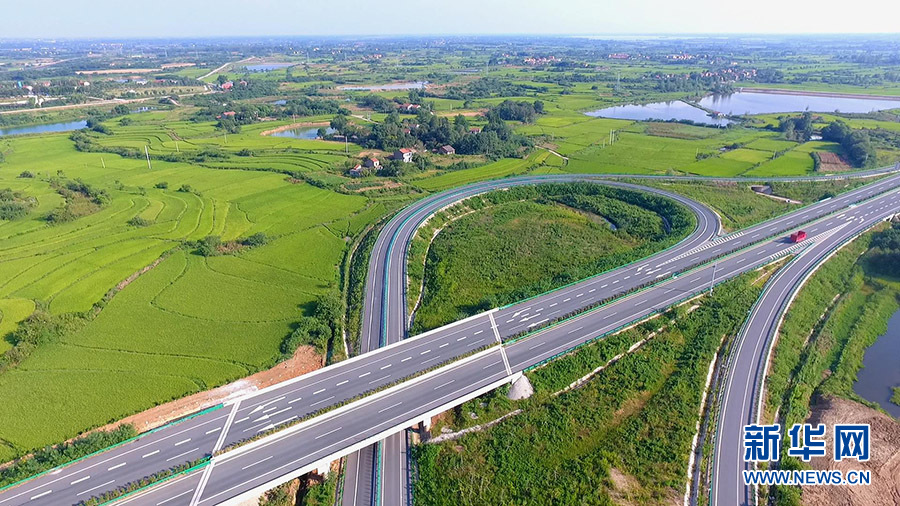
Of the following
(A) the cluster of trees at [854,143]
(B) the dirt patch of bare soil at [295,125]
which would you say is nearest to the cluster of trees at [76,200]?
(B) the dirt patch of bare soil at [295,125]

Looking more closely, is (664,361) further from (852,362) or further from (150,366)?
(150,366)

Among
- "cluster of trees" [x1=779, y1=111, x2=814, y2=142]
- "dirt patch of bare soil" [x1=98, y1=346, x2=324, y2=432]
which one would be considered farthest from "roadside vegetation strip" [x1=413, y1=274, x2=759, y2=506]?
"cluster of trees" [x1=779, y1=111, x2=814, y2=142]

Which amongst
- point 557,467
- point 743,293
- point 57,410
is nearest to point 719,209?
point 743,293

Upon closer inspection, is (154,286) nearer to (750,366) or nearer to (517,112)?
(750,366)

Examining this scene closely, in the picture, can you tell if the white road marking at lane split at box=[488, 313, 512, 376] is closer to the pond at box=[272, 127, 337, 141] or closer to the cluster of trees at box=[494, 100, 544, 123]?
the pond at box=[272, 127, 337, 141]

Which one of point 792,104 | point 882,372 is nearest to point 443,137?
point 882,372
